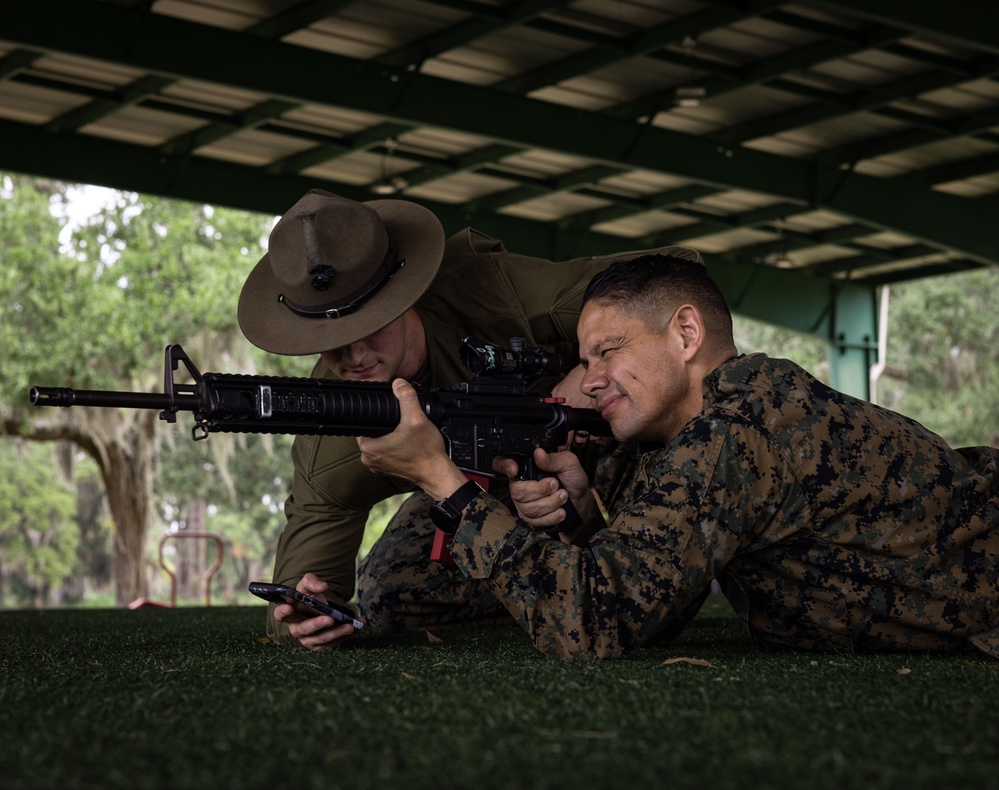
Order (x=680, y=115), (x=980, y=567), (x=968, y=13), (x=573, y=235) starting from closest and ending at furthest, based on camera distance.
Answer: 1. (x=980, y=567)
2. (x=968, y=13)
3. (x=680, y=115)
4. (x=573, y=235)

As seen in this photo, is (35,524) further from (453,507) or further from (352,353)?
(453,507)

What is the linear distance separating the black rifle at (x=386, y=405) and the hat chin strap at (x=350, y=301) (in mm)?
360

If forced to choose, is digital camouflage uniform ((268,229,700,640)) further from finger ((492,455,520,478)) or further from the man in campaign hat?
finger ((492,455,520,478))

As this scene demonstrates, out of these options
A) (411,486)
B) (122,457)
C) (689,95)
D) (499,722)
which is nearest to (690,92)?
(689,95)

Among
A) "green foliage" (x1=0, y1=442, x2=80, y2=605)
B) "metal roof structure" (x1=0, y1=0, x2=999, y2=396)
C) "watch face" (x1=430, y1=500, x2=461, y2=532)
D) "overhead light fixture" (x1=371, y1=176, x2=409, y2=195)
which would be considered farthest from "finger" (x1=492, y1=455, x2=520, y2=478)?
"green foliage" (x1=0, y1=442, x2=80, y2=605)

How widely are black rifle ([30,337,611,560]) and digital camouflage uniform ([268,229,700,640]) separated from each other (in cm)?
48

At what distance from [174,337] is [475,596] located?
1065cm

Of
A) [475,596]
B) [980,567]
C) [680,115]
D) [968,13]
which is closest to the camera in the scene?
[980,567]

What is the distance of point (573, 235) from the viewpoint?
11570mm

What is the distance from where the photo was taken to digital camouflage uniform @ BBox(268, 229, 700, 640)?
355cm

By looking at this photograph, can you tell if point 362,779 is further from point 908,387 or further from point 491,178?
point 908,387

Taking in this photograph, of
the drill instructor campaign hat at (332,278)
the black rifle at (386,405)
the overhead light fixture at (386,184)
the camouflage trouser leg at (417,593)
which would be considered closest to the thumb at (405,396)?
the black rifle at (386,405)

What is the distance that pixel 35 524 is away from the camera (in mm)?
20172

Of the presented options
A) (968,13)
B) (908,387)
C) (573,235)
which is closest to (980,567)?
(968,13)
